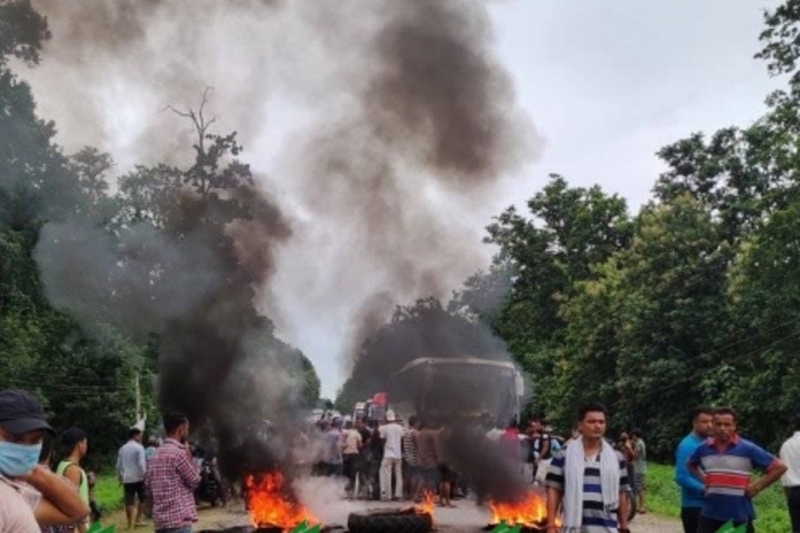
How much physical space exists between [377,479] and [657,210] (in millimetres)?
19995

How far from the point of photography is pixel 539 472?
16047mm

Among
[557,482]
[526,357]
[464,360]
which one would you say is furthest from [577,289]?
[557,482]

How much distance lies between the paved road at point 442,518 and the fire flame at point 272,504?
39 centimetres

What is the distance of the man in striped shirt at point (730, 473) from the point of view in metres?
7.12

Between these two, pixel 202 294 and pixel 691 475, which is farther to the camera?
pixel 202 294

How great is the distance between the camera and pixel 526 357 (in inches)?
1868

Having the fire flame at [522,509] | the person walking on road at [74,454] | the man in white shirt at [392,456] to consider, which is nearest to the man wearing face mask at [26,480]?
the person walking on road at [74,454]

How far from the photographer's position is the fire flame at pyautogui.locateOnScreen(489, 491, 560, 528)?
51.5 ft

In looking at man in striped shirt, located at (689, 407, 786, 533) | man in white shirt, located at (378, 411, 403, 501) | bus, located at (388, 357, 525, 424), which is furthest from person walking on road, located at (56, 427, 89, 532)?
bus, located at (388, 357, 525, 424)

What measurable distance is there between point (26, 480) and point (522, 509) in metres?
13.4

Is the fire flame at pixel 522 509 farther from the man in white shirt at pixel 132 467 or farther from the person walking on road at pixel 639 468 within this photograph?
the man in white shirt at pixel 132 467

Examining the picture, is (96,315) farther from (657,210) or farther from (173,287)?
(657,210)

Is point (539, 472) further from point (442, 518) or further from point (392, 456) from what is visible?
point (392, 456)

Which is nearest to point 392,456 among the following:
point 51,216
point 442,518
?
point 442,518
